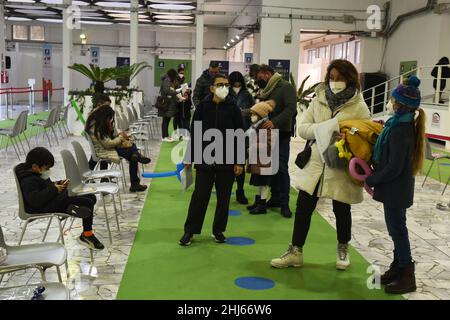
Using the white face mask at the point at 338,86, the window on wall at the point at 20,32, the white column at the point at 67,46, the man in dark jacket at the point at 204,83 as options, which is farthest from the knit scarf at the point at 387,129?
the window on wall at the point at 20,32

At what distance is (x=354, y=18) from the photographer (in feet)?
53.4

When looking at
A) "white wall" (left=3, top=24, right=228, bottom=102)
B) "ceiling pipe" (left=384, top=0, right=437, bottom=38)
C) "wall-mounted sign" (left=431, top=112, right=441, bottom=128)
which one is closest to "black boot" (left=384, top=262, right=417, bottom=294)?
"wall-mounted sign" (left=431, top=112, right=441, bottom=128)

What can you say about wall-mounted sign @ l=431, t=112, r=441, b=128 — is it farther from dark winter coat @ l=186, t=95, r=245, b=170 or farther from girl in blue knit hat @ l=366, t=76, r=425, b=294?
girl in blue knit hat @ l=366, t=76, r=425, b=294

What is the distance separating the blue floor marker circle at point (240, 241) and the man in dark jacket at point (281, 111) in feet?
2.94

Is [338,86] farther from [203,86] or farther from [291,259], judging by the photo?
[203,86]

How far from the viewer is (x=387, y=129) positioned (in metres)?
3.42

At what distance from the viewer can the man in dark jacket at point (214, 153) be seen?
4.34 m

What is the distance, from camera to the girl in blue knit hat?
3.35 m

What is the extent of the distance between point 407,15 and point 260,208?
37.7 ft

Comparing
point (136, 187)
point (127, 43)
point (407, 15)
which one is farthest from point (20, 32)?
point (136, 187)

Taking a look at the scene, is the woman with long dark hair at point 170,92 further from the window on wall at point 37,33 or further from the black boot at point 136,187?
the window on wall at point 37,33

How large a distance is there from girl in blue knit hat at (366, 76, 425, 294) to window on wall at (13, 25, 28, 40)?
92.5 feet

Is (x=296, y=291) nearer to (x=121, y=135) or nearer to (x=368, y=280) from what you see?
(x=368, y=280)
